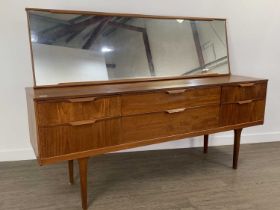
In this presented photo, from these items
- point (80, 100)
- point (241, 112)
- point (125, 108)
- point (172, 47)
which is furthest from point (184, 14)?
point (80, 100)

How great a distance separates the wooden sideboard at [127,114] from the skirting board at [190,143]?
2.01 feet

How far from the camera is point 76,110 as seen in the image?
1570 millimetres

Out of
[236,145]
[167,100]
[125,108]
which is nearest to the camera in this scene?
[125,108]

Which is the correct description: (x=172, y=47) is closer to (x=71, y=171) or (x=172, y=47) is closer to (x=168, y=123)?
(x=168, y=123)

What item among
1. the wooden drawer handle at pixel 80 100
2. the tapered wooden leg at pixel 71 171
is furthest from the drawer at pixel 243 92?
the tapered wooden leg at pixel 71 171

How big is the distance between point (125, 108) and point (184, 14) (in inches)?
48.9

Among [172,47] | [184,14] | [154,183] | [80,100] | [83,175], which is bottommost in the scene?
[154,183]

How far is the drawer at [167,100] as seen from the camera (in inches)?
68.1

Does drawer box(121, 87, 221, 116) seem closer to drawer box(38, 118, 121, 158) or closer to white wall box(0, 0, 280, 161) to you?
drawer box(38, 118, 121, 158)

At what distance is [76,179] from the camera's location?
2.16m

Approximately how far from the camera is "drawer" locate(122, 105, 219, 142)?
69.5 inches

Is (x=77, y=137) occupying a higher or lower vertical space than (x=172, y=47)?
lower

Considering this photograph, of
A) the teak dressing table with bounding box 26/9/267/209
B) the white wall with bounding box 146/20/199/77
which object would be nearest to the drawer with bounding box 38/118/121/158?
the teak dressing table with bounding box 26/9/267/209

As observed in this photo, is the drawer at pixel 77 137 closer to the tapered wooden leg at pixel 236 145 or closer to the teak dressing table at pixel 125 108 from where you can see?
the teak dressing table at pixel 125 108
